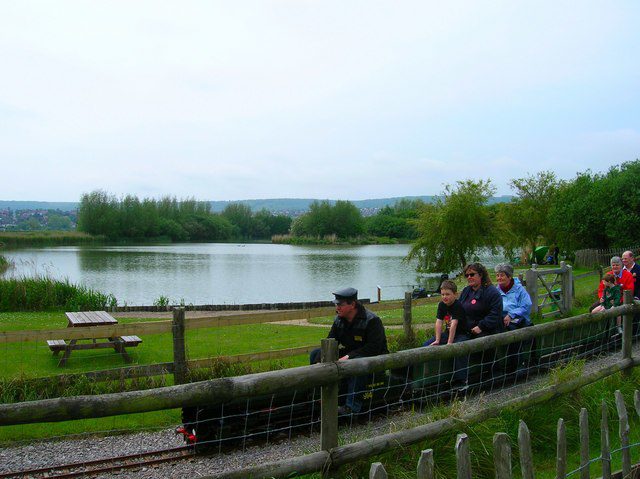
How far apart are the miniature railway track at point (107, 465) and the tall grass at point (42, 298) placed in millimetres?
16981

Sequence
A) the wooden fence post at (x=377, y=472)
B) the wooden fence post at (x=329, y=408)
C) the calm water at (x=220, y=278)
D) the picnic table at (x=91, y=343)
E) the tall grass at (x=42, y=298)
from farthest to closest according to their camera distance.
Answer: the calm water at (x=220, y=278) < the tall grass at (x=42, y=298) < the picnic table at (x=91, y=343) < the wooden fence post at (x=329, y=408) < the wooden fence post at (x=377, y=472)

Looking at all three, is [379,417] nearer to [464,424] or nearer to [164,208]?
[464,424]

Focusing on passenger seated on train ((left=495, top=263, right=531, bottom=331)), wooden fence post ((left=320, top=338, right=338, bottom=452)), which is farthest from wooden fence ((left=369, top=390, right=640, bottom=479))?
passenger seated on train ((left=495, top=263, right=531, bottom=331))

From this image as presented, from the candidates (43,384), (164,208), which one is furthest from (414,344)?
(164,208)

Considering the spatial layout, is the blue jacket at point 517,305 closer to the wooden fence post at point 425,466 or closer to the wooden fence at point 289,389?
the wooden fence at point 289,389

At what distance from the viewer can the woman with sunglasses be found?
8422mm

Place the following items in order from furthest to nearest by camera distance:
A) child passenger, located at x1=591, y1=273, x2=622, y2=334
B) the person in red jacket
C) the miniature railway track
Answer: the person in red jacket < child passenger, located at x1=591, y1=273, x2=622, y2=334 < the miniature railway track

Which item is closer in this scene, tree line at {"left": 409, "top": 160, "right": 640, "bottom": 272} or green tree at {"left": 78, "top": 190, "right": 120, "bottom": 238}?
tree line at {"left": 409, "top": 160, "right": 640, "bottom": 272}

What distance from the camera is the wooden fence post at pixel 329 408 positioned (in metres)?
3.93

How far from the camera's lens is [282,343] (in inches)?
550

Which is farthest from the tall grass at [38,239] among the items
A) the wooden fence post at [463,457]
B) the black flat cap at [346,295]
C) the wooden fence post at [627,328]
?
the wooden fence post at [463,457]

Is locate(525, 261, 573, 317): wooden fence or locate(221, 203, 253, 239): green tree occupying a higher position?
locate(221, 203, 253, 239): green tree

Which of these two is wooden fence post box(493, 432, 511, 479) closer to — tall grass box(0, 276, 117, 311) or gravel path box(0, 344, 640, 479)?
gravel path box(0, 344, 640, 479)

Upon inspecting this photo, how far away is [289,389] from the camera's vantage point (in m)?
3.80
